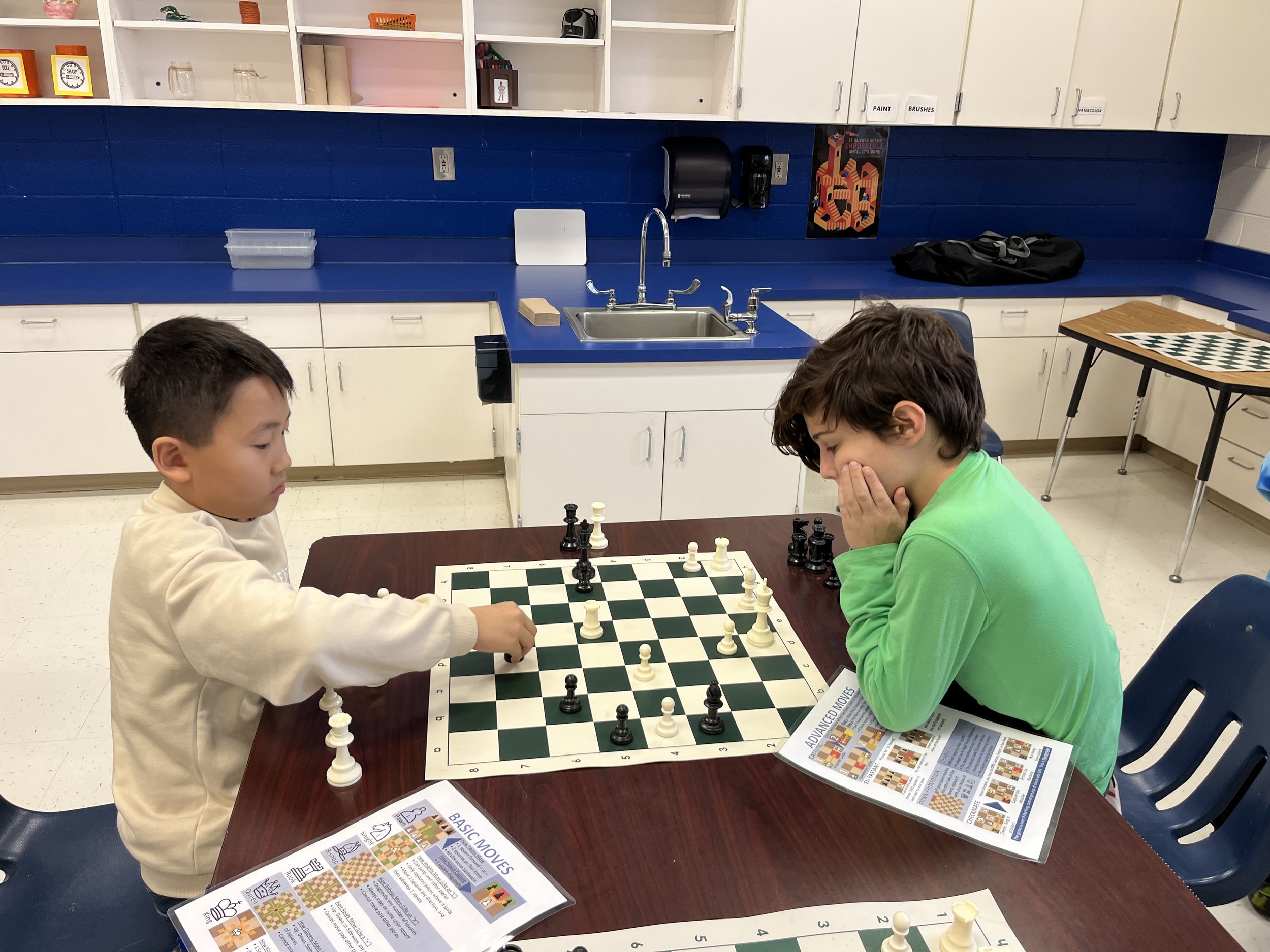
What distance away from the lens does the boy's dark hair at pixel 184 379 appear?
1.26 m

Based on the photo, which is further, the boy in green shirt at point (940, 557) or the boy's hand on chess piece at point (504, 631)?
the boy's hand on chess piece at point (504, 631)

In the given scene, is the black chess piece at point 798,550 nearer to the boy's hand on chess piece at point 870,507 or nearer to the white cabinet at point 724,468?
the boy's hand on chess piece at point 870,507

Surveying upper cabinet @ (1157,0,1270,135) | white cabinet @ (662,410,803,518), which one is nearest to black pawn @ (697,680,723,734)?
white cabinet @ (662,410,803,518)

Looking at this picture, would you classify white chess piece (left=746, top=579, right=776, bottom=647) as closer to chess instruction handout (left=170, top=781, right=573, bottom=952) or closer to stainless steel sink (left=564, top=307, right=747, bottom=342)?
chess instruction handout (left=170, top=781, right=573, bottom=952)

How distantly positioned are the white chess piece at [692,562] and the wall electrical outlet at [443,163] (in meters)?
→ 3.10

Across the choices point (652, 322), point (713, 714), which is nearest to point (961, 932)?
point (713, 714)

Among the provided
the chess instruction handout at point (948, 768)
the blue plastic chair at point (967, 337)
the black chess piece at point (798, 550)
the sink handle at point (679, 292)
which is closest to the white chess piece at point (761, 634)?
the chess instruction handout at point (948, 768)

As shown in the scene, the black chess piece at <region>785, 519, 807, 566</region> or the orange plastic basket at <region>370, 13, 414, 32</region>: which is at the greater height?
the orange plastic basket at <region>370, 13, 414, 32</region>

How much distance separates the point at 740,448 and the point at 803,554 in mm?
1497

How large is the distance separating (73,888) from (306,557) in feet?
6.47

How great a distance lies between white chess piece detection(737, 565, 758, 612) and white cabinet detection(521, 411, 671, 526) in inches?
57.6

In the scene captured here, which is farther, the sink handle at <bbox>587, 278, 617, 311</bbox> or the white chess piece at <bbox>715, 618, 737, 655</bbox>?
the sink handle at <bbox>587, 278, 617, 311</bbox>

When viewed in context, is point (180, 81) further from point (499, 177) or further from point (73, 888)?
point (73, 888)

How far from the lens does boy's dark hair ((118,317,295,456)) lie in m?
1.26
